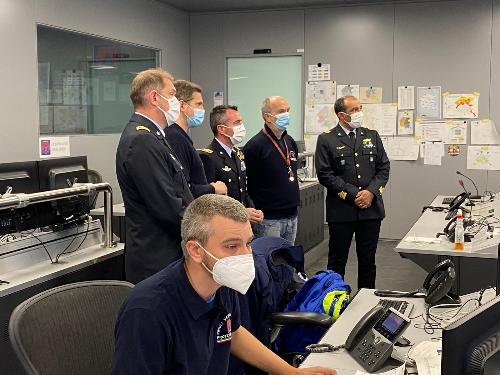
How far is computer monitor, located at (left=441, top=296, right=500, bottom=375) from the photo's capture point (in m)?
0.98

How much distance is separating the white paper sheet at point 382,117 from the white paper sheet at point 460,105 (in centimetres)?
56

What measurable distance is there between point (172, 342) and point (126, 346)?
0.12m

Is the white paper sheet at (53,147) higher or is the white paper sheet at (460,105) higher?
the white paper sheet at (460,105)

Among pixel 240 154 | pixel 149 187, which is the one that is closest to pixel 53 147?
pixel 240 154

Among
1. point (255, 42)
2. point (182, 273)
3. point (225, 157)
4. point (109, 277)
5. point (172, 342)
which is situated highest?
point (255, 42)

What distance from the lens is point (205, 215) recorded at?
1.69 meters

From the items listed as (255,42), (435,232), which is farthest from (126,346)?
(255,42)

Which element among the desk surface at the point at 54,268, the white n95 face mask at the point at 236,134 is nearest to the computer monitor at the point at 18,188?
the desk surface at the point at 54,268

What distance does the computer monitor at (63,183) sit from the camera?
332 cm

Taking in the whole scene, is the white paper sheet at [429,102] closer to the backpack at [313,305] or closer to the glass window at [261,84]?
the glass window at [261,84]

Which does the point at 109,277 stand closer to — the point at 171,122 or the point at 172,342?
the point at 171,122

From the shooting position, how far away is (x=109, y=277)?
11.6 ft

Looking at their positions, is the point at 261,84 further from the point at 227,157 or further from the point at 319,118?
the point at 227,157

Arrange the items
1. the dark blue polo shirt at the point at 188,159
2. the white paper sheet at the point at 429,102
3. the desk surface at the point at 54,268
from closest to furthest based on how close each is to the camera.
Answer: the desk surface at the point at 54,268
the dark blue polo shirt at the point at 188,159
the white paper sheet at the point at 429,102
